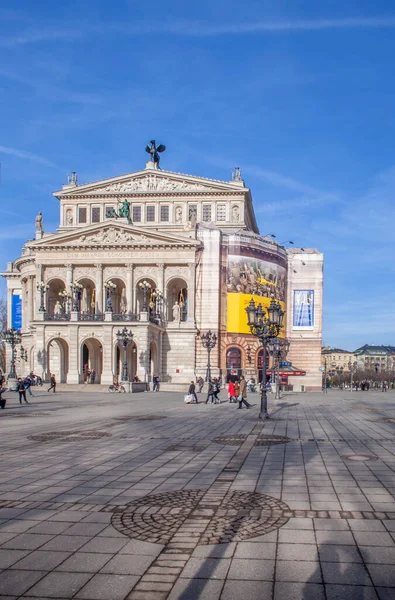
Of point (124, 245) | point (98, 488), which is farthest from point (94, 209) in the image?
point (98, 488)

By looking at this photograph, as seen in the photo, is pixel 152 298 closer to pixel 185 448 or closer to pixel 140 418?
pixel 140 418

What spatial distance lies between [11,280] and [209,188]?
2957 cm

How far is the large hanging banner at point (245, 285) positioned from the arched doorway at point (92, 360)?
1423cm

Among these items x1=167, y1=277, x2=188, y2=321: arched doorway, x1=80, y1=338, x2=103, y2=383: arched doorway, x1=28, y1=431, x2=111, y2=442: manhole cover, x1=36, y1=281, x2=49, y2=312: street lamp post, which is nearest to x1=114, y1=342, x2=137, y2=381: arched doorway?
x1=80, y1=338, x2=103, y2=383: arched doorway

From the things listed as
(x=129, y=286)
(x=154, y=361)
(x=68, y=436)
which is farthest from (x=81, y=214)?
(x=68, y=436)

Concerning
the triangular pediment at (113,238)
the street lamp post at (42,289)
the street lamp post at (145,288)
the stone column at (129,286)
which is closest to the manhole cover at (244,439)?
the street lamp post at (145,288)

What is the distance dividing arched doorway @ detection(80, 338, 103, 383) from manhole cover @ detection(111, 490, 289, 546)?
53.3 m

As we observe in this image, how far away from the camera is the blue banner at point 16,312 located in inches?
2987

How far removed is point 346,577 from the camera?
18.3 ft

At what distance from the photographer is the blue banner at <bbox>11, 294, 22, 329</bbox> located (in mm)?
75875

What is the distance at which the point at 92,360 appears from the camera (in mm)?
63625

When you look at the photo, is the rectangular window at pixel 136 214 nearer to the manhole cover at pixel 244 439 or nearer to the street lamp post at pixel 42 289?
the street lamp post at pixel 42 289

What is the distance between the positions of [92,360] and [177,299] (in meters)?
11.9

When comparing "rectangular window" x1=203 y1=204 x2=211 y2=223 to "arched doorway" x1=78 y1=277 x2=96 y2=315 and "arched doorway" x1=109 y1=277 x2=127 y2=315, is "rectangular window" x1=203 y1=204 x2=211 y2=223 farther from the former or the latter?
"arched doorway" x1=78 y1=277 x2=96 y2=315
